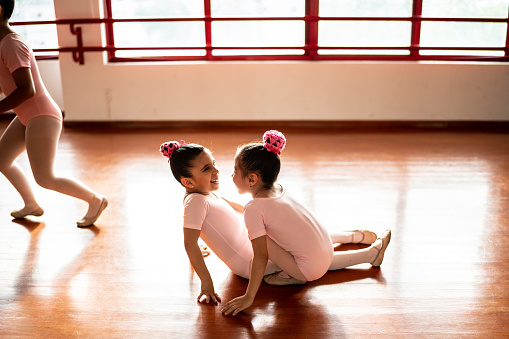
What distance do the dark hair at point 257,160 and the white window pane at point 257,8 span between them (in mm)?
3639

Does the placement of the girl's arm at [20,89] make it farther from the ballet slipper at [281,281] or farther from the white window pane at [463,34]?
the white window pane at [463,34]

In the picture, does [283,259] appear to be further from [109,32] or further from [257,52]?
[109,32]

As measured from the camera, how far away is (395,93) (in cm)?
541

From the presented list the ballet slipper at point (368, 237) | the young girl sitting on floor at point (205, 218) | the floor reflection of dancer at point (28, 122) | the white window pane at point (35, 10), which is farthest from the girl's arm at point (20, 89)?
the white window pane at point (35, 10)

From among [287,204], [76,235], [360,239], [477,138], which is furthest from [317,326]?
[477,138]

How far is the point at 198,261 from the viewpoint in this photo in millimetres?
2264

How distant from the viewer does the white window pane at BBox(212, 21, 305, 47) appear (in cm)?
551

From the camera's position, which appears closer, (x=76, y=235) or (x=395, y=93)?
(x=76, y=235)

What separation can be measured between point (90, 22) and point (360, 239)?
381 cm

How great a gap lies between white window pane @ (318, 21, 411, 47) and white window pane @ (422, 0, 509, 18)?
330mm

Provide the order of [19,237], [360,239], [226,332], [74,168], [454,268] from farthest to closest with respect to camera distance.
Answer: [74,168], [19,237], [360,239], [454,268], [226,332]

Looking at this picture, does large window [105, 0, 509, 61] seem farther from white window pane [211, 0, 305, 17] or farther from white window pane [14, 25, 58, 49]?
white window pane [14, 25, 58, 49]

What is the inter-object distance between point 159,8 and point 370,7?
2.18 meters

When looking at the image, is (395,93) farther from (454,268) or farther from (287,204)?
(287,204)
